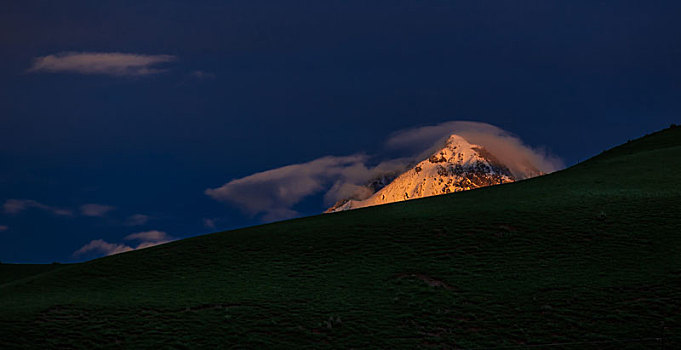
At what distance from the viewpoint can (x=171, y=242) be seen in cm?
5016

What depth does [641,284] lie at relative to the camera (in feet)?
102

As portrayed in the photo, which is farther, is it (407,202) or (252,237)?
(407,202)

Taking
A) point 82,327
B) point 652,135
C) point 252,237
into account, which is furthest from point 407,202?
point 652,135

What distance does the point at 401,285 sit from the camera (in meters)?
32.9

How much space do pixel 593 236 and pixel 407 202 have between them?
2344 cm

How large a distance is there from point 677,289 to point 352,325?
16.6 meters

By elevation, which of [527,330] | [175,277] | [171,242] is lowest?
[527,330]

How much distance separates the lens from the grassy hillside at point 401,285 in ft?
87.5

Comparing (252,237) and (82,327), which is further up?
(252,237)

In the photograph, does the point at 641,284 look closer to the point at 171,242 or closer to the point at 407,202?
the point at 407,202

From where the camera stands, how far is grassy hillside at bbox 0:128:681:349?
26656mm

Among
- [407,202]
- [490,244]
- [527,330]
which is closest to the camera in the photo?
[527,330]

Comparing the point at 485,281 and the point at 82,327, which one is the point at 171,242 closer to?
the point at 82,327

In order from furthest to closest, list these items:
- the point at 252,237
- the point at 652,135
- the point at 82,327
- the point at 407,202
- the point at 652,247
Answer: the point at 652,135 < the point at 407,202 < the point at 252,237 < the point at 652,247 < the point at 82,327
